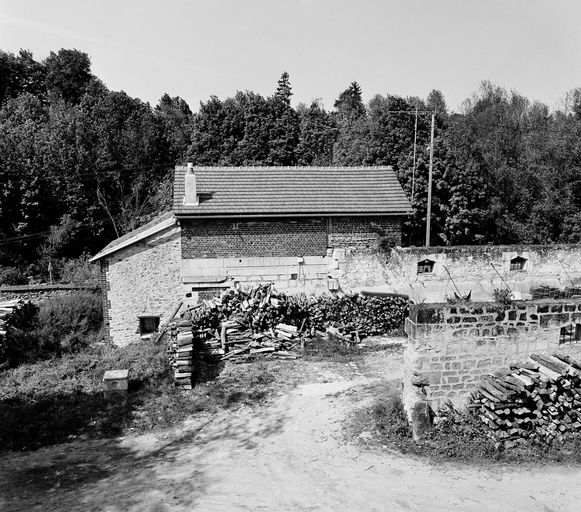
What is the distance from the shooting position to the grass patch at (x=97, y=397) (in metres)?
8.70

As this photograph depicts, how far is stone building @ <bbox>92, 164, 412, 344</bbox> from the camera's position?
16.1m

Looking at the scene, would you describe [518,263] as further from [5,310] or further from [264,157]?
[264,157]

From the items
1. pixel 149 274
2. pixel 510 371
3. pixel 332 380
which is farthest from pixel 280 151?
pixel 510 371

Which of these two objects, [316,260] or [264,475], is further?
[316,260]

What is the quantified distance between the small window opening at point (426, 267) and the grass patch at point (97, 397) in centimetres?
669

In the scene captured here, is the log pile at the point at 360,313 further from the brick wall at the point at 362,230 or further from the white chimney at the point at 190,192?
the white chimney at the point at 190,192

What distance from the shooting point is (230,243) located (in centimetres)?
1623

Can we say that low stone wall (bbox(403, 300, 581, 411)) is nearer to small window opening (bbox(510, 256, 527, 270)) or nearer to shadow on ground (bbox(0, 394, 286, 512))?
shadow on ground (bbox(0, 394, 286, 512))

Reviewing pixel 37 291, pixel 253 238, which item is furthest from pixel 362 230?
pixel 37 291

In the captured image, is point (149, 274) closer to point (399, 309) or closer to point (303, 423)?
point (399, 309)

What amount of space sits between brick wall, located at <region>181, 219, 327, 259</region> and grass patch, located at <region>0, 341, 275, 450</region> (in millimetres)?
4792

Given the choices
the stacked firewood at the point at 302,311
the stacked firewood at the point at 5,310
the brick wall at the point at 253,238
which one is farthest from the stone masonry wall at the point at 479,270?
the stacked firewood at the point at 5,310

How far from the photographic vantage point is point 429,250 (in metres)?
15.3

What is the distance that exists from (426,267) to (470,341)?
7876 mm
